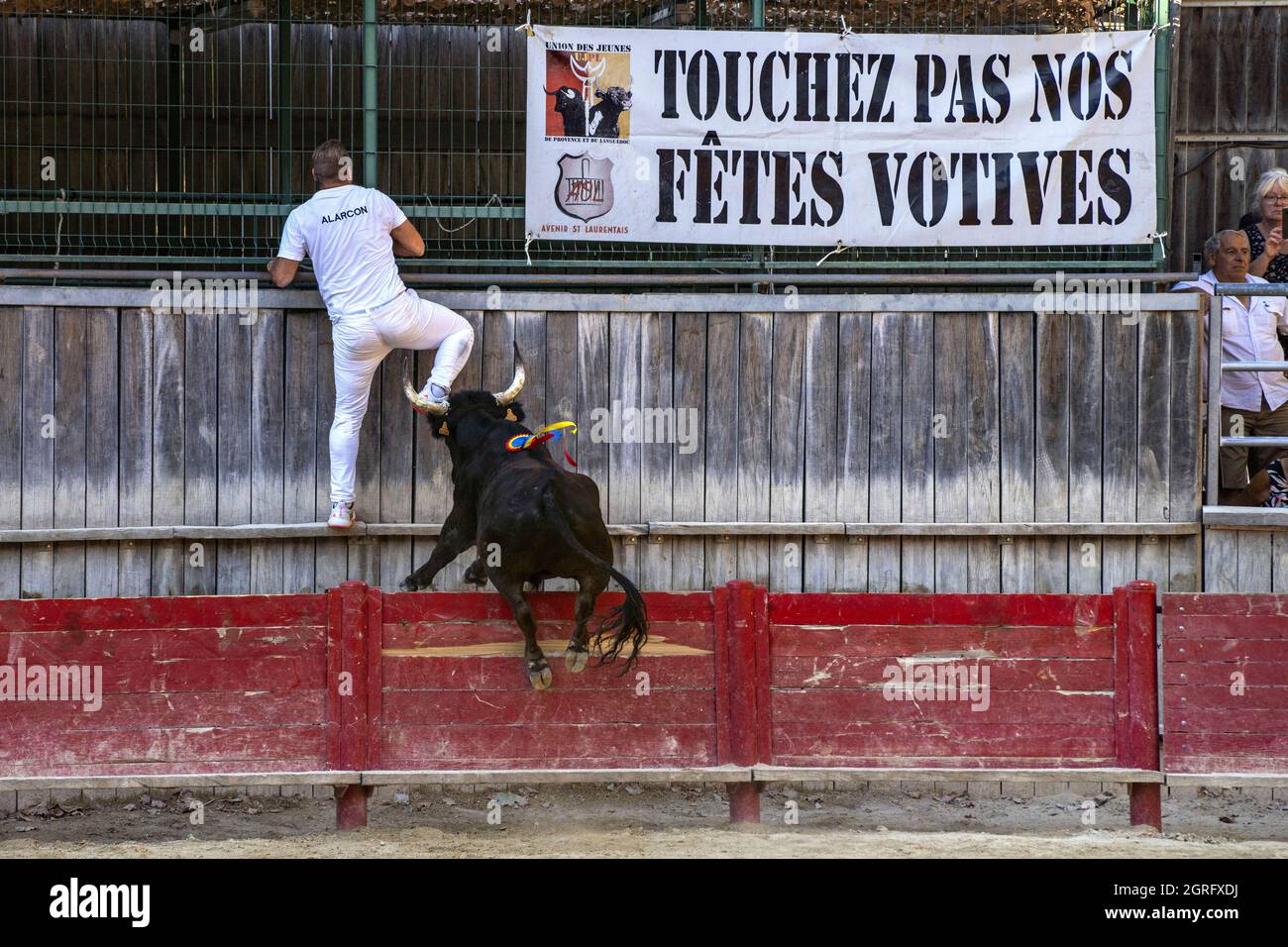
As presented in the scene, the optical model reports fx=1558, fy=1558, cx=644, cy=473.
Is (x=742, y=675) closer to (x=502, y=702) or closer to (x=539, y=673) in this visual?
(x=539, y=673)

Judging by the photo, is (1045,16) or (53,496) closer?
(53,496)

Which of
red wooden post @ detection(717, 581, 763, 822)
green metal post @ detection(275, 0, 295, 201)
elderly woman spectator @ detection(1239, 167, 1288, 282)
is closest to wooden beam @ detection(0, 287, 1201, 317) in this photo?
elderly woman spectator @ detection(1239, 167, 1288, 282)

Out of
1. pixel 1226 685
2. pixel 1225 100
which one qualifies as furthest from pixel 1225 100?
pixel 1226 685

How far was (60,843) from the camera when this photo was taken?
786cm

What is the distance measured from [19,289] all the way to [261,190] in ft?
9.42

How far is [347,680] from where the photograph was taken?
804 centimetres

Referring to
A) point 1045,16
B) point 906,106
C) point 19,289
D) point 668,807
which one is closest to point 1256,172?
point 1045,16

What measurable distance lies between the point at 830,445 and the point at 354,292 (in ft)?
9.48

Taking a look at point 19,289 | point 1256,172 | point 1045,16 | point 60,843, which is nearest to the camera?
point 60,843

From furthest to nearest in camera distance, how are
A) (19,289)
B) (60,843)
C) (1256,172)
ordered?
(1256,172) → (19,289) → (60,843)

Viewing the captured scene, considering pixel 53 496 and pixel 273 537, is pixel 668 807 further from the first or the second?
pixel 53 496

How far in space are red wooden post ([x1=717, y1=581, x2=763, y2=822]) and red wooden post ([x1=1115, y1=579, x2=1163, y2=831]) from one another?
1895 millimetres

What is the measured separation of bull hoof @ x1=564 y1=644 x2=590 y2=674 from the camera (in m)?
8.04

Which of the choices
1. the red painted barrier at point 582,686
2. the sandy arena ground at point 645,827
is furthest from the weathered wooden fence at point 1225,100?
the sandy arena ground at point 645,827
